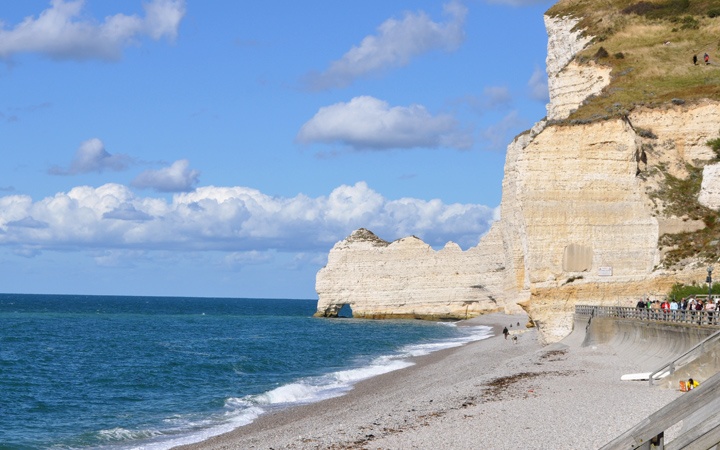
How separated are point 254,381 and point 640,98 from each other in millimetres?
25531

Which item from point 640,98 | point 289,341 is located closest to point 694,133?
point 640,98

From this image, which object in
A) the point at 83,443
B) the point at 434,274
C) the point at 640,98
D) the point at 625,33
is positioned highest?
the point at 625,33

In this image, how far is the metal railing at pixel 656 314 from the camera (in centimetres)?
2509

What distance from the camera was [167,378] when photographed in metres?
42.5

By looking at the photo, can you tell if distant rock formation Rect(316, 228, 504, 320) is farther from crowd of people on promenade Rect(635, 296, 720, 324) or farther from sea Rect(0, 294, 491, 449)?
crowd of people on promenade Rect(635, 296, 720, 324)

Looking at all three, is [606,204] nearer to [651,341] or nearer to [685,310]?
[651,341]

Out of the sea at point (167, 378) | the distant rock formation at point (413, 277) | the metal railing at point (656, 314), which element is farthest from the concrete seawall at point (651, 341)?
the distant rock formation at point (413, 277)

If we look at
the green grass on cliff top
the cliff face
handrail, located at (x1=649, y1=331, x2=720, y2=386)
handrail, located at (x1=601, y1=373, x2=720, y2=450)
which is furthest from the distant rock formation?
handrail, located at (x1=601, y1=373, x2=720, y2=450)

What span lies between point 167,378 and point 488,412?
25.1 m

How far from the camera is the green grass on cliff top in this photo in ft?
148

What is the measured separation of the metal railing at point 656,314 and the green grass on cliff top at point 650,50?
9.84 meters

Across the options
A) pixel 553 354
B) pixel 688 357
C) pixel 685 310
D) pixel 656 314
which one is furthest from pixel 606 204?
pixel 688 357

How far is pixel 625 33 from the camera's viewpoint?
191 ft

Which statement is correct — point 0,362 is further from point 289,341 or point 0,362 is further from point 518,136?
point 518,136
